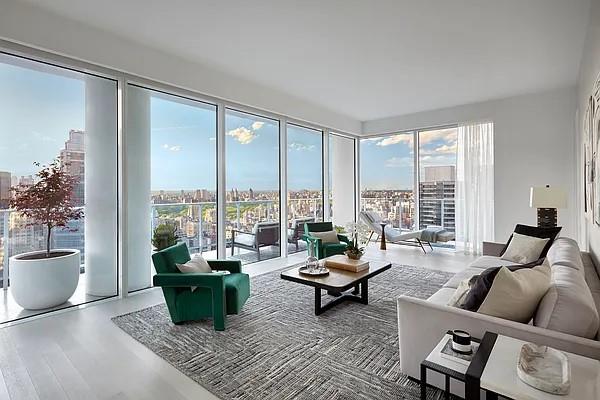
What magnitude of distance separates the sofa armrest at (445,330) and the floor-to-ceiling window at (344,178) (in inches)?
231

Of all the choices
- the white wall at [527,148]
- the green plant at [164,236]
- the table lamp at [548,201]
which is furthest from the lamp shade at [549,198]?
the green plant at [164,236]

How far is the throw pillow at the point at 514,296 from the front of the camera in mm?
1712

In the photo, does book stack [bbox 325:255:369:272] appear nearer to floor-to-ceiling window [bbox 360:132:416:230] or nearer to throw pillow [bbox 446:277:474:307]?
throw pillow [bbox 446:277:474:307]

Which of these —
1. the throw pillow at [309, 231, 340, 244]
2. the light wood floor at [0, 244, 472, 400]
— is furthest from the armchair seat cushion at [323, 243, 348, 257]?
the light wood floor at [0, 244, 472, 400]

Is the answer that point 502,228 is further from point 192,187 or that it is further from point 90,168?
point 90,168

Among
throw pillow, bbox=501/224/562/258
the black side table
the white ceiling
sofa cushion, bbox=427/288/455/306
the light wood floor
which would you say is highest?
the white ceiling

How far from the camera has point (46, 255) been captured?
3408mm

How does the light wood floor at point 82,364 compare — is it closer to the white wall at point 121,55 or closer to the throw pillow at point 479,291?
the throw pillow at point 479,291

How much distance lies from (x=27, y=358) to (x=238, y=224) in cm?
301

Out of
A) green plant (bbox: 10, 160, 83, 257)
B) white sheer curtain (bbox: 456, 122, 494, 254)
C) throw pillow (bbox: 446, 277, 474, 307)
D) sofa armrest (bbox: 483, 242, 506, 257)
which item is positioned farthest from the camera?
white sheer curtain (bbox: 456, 122, 494, 254)

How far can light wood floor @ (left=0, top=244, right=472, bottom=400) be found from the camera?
2.04 metres

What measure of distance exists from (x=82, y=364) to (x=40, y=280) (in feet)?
4.64

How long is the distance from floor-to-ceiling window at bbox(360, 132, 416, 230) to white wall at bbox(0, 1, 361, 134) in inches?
115

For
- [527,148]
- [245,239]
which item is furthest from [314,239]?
[527,148]
